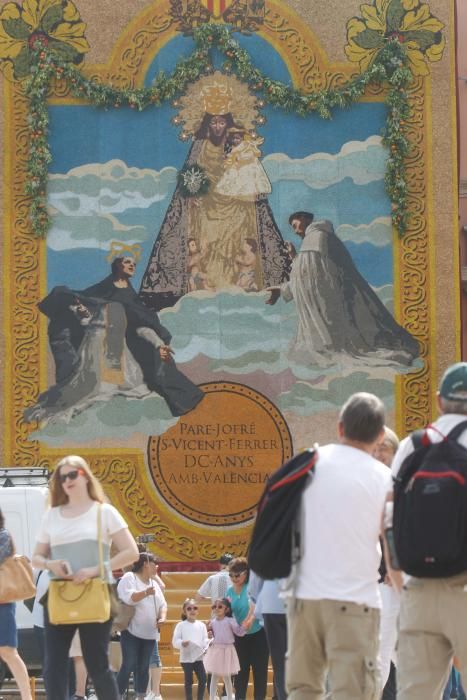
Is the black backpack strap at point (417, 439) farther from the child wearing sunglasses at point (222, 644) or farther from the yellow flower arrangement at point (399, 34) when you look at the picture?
the yellow flower arrangement at point (399, 34)

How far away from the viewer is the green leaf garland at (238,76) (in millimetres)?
20969

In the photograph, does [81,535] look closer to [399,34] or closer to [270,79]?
[270,79]

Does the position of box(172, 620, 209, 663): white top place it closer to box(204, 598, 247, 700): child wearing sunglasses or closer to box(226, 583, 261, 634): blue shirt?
box(204, 598, 247, 700): child wearing sunglasses

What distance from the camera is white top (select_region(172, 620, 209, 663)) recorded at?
48.9 feet

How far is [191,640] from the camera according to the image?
14914 mm

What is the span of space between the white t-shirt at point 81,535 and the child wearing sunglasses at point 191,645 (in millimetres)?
6852

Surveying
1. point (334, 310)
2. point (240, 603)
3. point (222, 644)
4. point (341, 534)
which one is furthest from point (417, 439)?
point (334, 310)

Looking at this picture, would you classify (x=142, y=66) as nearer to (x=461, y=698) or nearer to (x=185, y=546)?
(x=185, y=546)

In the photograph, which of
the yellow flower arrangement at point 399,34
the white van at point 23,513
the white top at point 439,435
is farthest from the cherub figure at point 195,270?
the white top at point 439,435

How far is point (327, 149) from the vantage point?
69.7 ft

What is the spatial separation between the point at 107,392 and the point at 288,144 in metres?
4.54

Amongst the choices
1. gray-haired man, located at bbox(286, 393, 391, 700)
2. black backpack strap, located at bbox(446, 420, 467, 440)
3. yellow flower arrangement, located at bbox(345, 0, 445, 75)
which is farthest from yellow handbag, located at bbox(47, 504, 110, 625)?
yellow flower arrangement, located at bbox(345, 0, 445, 75)

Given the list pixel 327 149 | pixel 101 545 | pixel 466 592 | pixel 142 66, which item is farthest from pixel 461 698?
pixel 142 66

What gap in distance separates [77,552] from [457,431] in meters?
2.73
